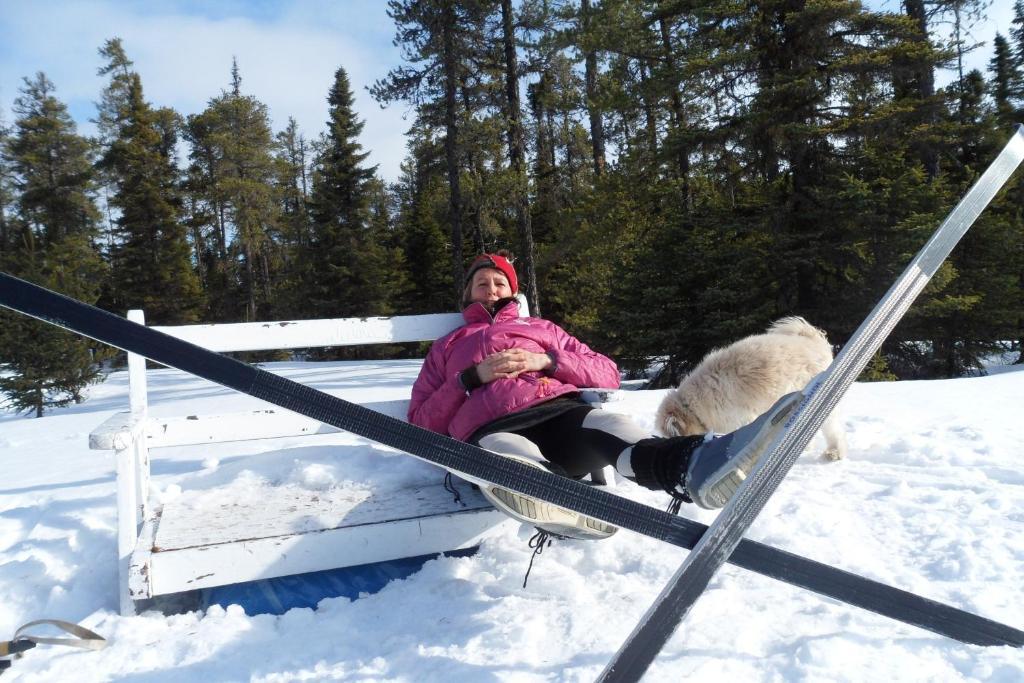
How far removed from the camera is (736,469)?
158 cm

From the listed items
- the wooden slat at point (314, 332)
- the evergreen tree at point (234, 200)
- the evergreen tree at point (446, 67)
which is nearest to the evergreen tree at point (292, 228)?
the evergreen tree at point (234, 200)

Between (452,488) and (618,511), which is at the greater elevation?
(618,511)

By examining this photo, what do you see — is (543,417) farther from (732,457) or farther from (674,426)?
(674,426)

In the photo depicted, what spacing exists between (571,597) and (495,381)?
2.93 ft

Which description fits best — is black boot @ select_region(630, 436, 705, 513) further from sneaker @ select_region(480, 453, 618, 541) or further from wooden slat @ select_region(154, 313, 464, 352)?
wooden slat @ select_region(154, 313, 464, 352)

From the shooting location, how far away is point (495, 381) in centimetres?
243

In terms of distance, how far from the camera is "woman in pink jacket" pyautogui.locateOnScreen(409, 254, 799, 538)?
1.64 meters

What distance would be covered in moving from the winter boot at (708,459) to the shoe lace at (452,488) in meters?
0.77

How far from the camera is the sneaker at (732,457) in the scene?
61.9 inches

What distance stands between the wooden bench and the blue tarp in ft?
0.39

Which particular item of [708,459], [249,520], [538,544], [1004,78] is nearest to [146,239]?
[249,520]

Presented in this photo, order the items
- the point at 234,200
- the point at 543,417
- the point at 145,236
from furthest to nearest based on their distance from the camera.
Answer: the point at 234,200 < the point at 145,236 < the point at 543,417

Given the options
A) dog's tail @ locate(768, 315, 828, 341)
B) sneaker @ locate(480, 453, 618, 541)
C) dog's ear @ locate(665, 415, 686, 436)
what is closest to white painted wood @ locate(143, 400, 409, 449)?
sneaker @ locate(480, 453, 618, 541)

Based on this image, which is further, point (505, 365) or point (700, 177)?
point (700, 177)
